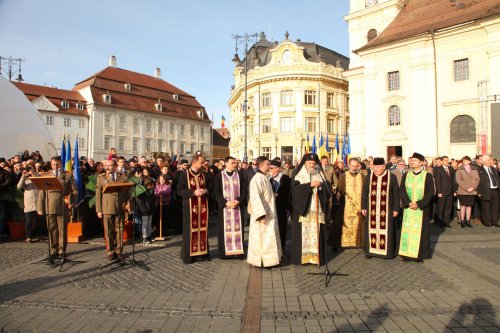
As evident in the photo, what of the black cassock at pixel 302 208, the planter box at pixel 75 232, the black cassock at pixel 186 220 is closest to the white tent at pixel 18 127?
the planter box at pixel 75 232

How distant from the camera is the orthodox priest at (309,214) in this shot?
6.80m

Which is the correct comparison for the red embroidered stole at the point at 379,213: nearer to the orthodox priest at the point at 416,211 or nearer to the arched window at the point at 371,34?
the orthodox priest at the point at 416,211

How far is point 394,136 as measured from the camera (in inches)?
1175

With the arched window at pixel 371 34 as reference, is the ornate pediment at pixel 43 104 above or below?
below

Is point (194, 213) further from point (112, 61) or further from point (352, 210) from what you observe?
point (112, 61)

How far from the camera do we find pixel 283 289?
18.0 feet

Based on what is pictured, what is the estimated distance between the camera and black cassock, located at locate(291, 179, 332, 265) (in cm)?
681

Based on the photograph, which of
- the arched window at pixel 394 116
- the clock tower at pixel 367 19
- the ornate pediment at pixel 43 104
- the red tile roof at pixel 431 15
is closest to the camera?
the red tile roof at pixel 431 15

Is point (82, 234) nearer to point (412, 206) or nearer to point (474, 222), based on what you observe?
point (412, 206)

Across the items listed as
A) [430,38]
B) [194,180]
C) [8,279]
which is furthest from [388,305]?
[430,38]

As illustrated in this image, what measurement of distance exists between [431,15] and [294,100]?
910 inches

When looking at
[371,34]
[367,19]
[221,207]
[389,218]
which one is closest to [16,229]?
[221,207]

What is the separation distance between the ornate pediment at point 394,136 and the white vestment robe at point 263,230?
25.8m

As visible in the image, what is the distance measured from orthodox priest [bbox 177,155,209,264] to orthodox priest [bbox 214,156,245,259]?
32 centimetres
